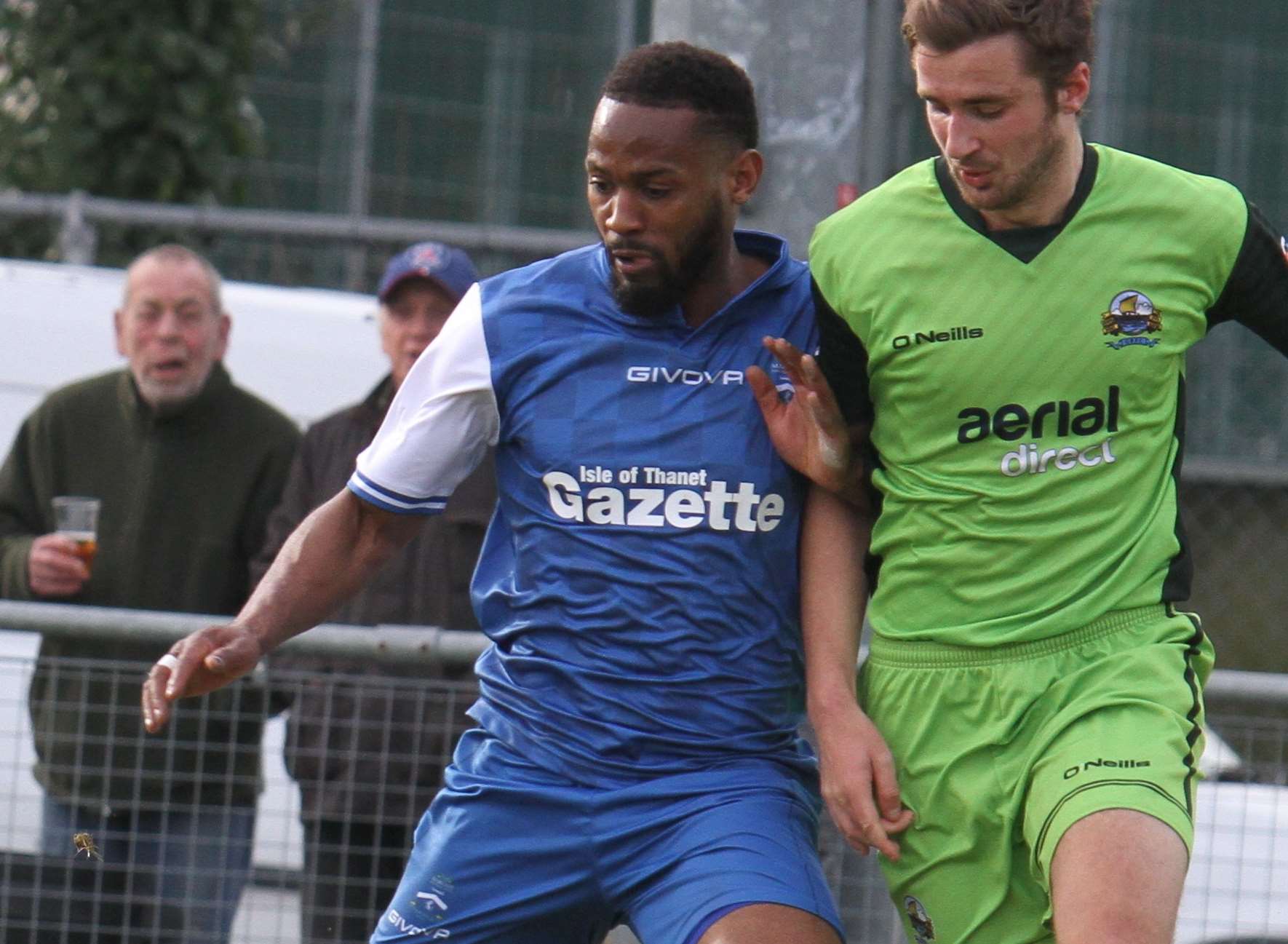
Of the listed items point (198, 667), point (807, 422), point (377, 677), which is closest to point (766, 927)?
point (807, 422)

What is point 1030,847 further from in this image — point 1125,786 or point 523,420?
point 523,420

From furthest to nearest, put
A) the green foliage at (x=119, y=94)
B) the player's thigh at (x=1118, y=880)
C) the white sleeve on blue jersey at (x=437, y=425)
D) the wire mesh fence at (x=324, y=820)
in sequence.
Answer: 1. the green foliage at (x=119, y=94)
2. the wire mesh fence at (x=324, y=820)
3. the white sleeve on blue jersey at (x=437, y=425)
4. the player's thigh at (x=1118, y=880)

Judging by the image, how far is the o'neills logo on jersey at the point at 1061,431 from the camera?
11.8ft

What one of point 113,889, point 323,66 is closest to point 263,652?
point 113,889

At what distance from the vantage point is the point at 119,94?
368 inches

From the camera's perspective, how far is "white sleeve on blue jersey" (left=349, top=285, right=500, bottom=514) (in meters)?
3.91

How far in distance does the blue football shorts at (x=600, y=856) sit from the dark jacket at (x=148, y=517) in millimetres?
1810

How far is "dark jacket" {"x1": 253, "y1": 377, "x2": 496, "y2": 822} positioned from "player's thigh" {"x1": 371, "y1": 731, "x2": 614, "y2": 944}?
125cm

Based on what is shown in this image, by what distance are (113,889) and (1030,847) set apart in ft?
9.41

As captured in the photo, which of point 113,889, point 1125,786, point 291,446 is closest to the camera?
point 1125,786

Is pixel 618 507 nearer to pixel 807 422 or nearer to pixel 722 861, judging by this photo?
pixel 807 422

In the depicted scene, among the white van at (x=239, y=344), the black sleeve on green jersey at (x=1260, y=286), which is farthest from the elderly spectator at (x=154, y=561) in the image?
the black sleeve on green jersey at (x=1260, y=286)

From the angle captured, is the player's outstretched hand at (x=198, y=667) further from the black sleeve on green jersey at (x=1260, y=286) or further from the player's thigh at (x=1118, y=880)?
the black sleeve on green jersey at (x=1260, y=286)

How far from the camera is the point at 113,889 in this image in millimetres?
5453
